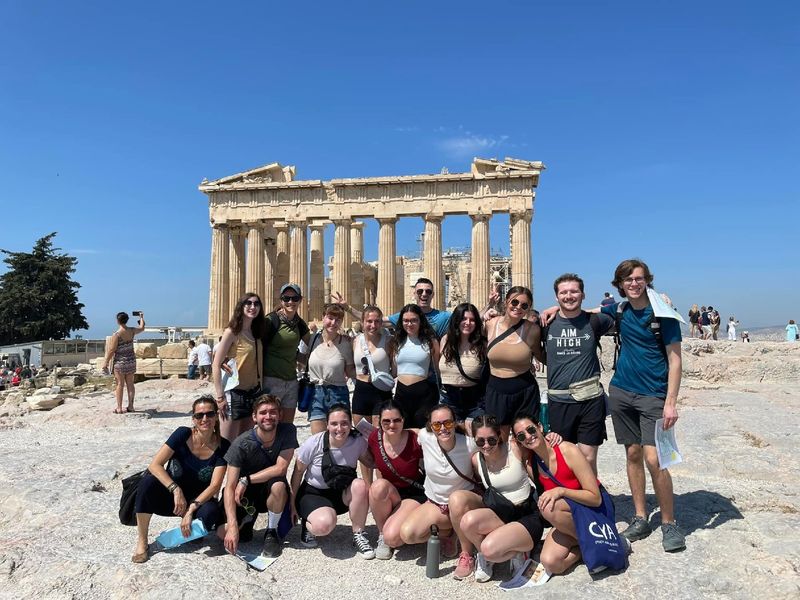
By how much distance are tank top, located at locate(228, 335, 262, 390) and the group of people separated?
97 centimetres

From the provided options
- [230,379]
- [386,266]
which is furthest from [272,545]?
[386,266]

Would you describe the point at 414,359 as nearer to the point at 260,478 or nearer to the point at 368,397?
the point at 368,397

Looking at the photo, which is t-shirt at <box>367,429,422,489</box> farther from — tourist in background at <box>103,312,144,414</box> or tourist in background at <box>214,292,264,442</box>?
tourist in background at <box>103,312,144,414</box>

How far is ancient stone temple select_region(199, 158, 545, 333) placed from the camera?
2816 centimetres

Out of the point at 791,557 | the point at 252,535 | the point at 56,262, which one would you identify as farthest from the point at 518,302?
the point at 56,262

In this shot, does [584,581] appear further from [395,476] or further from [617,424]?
[395,476]

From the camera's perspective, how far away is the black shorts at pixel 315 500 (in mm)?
5203

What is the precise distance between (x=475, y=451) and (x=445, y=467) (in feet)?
0.95

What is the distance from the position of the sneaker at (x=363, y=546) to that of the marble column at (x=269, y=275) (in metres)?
28.2

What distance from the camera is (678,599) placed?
3.88m

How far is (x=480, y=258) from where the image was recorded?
2869 cm

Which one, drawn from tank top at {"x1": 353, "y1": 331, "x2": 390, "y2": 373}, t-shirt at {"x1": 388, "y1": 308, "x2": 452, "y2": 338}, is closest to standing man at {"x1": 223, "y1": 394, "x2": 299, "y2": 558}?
tank top at {"x1": 353, "y1": 331, "x2": 390, "y2": 373}

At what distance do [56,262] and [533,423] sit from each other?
57.8 meters

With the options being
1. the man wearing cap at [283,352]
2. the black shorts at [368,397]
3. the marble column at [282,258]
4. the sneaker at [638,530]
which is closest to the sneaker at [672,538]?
the sneaker at [638,530]
